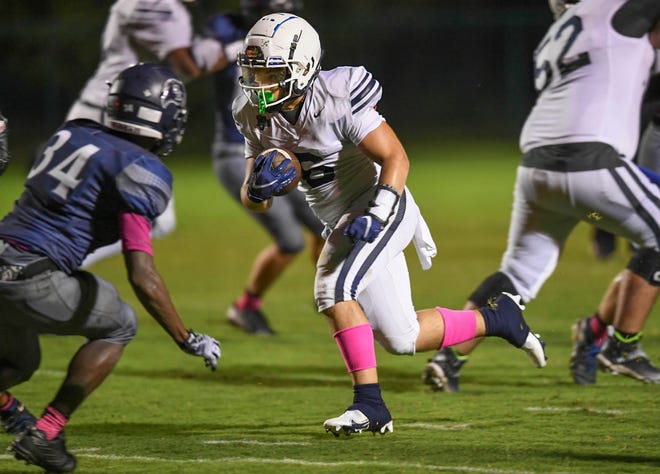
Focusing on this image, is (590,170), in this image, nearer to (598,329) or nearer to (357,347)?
(598,329)

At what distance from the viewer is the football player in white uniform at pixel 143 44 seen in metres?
7.32

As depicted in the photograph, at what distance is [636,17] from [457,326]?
1690mm

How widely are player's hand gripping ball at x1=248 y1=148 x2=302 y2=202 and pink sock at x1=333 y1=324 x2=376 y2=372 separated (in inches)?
22.7

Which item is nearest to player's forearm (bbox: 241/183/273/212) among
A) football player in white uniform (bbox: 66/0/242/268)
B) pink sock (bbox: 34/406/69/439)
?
pink sock (bbox: 34/406/69/439)

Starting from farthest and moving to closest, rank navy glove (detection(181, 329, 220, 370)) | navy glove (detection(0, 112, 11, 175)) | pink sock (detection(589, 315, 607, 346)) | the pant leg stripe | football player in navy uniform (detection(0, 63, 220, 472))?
pink sock (detection(589, 315, 607, 346)) < the pant leg stripe < navy glove (detection(0, 112, 11, 175)) < navy glove (detection(181, 329, 220, 370)) < football player in navy uniform (detection(0, 63, 220, 472))

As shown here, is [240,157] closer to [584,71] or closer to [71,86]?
[584,71]

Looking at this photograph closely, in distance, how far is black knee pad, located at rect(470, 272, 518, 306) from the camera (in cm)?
573

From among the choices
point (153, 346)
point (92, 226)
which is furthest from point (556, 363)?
point (92, 226)

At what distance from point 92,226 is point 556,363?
9.73ft

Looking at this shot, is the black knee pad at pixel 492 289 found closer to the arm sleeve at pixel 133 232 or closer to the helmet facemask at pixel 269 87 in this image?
the helmet facemask at pixel 269 87

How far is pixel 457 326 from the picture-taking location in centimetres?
502

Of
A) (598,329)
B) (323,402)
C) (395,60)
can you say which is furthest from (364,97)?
(395,60)

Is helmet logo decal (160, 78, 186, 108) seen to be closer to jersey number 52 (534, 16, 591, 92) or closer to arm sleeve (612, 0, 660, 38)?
jersey number 52 (534, 16, 591, 92)

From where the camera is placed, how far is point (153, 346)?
734cm
